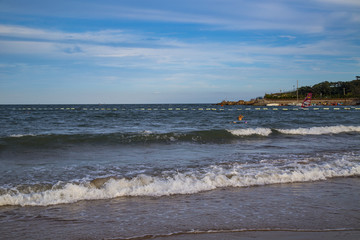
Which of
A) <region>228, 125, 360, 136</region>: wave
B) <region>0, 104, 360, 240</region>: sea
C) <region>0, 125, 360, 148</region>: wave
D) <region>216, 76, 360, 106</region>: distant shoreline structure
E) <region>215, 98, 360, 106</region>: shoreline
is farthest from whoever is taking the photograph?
<region>216, 76, 360, 106</region>: distant shoreline structure

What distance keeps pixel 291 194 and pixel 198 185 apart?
177cm

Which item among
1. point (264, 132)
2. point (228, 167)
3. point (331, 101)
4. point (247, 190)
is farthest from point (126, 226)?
point (331, 101)

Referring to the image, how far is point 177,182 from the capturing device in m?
6.51

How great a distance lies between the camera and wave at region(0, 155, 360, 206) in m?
5.72

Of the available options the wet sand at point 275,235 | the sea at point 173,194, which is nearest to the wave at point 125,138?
the sea at point 173,194

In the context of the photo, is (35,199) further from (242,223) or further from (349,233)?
(349,233)

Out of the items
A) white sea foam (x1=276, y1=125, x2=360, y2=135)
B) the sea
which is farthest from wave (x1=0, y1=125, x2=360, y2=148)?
the sea

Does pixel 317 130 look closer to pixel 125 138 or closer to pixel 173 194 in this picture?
pixel 125 138

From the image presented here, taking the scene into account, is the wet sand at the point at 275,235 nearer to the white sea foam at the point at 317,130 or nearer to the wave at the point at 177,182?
the wave at the point at 177,182

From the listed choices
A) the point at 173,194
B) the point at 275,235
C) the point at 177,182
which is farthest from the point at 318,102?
the point at 275,235

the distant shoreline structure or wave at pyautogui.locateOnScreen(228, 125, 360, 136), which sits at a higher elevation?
the distant shoreline structure

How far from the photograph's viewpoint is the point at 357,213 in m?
4.83

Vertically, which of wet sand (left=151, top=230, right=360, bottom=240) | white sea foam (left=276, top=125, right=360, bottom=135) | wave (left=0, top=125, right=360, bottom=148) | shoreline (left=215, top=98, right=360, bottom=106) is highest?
shoreline (left=215, top=98, right=360, bottom=106)

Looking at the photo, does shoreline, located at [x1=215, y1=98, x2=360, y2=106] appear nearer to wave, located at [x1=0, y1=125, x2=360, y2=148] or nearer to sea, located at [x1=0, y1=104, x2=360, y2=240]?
wave, located at [x1=0, y1=125, x2=360, y2=148]
